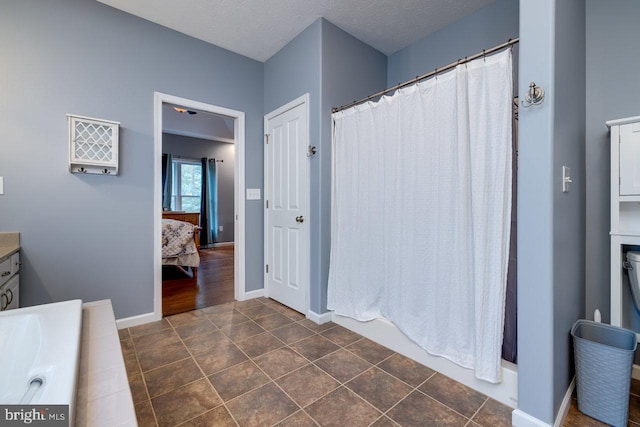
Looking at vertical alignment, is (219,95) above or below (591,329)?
above

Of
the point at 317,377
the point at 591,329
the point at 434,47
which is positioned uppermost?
the point at 434,47

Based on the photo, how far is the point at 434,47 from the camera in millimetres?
2754

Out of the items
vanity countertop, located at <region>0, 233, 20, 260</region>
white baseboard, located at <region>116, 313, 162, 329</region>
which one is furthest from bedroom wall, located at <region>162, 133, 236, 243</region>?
vanity countertop, located at <region>0, 233, 20, 260</region>

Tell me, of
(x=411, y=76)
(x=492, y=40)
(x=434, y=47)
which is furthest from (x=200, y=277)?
(x=492, y=40)

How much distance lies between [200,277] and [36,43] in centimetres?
309

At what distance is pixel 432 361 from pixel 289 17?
9.95 feet

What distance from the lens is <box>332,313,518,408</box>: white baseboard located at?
1447 millimetres

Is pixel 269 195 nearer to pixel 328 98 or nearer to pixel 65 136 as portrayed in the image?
pixel 328 98

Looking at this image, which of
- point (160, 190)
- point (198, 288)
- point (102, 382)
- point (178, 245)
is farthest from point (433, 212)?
point (178, 245)

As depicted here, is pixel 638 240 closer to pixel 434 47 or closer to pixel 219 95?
pixel 434 47

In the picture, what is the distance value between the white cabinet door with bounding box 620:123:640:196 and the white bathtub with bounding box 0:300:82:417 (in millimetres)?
2599

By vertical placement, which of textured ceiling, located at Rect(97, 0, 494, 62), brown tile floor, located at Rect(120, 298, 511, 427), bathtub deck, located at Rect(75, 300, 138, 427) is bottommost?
brown tile floor, located at Rect(120, 298, 511, 427)

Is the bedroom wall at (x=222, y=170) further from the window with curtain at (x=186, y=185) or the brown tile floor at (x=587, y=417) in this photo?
the brown tile floor at (x=587, y=417)

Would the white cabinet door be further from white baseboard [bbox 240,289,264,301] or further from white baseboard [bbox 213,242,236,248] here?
white baseboard [bbox 213,242,236,248]
